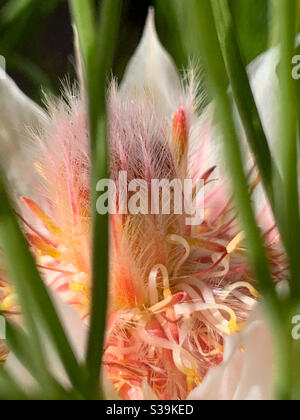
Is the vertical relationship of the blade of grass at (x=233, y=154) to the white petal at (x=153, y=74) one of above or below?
below

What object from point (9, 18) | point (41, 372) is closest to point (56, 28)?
point (9, 18)

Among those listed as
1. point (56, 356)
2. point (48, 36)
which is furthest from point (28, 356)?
point (48, 36)

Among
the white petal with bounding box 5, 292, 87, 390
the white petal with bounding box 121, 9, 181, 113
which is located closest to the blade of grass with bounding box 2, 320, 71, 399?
the white petal with bounding box 5, 292, 87, 390

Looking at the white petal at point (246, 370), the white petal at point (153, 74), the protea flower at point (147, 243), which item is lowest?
the white petal at point (246, 370)

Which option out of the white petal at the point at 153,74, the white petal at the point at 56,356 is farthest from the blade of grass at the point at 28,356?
the white petal at the point at 153,74

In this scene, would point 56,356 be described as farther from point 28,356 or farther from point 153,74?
point 153,74

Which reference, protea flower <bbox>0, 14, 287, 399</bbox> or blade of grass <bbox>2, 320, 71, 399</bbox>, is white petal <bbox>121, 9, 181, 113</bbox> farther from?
blade of grass <bbox>2, 320, 71, 399</bbox>

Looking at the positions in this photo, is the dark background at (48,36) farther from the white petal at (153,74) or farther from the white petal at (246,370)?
the white petal at (246,370)
